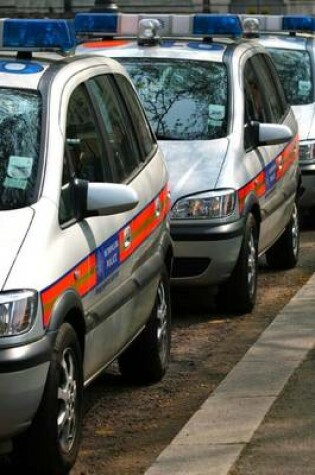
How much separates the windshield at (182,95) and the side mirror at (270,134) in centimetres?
25

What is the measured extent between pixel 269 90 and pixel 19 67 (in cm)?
478

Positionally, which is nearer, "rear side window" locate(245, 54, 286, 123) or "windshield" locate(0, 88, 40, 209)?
"windshield" locate(0, 88, 40, 209)

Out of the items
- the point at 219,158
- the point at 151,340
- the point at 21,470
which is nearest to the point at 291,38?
the point at 219,158

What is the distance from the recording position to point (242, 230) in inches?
368

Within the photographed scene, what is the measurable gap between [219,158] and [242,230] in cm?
50

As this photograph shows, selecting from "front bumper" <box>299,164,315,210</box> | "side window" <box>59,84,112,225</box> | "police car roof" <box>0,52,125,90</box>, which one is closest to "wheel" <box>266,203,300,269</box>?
"front bumper" <box>299,164,315,210</box>

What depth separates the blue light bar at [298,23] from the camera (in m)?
15.3

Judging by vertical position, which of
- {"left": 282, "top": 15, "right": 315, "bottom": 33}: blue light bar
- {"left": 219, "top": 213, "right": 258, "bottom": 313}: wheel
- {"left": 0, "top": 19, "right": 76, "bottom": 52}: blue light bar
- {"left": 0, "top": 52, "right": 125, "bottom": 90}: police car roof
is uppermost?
{"left": 0, "top": 19, "right": 76, "bottom": 52}: blue light bar

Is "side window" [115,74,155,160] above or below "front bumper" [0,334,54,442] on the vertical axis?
above

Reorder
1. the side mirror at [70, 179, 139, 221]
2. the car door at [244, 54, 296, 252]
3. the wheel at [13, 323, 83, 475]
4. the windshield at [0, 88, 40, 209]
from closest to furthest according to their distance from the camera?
the wheel at [13, 323, 83, 475]
the windshield at [0, 88, 40, 209]
the side mirror at [70, 179, 139, 221]
the car door at [244, 54, 296, 252]

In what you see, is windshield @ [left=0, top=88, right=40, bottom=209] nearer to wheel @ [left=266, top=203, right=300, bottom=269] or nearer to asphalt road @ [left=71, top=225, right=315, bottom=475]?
asphalt road @ [left=71, top=225, right=315, bottom=475]

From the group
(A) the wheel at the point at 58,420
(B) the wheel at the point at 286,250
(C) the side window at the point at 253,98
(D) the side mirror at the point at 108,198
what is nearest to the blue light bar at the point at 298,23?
(B) the wheel at the point at 286,250

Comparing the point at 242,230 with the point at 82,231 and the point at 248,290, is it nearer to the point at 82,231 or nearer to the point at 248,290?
the point at 248,290

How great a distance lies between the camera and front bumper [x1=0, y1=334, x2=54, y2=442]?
5227 millimetres
